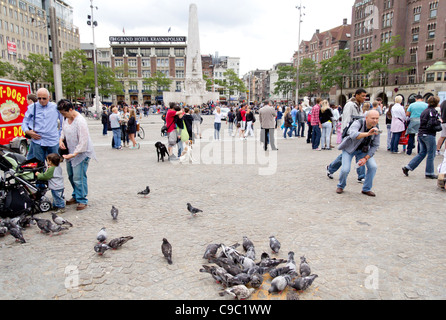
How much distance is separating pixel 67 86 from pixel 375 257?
59.4 metres

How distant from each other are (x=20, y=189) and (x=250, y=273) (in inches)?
179

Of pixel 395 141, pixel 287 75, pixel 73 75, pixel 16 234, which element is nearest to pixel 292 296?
pixel 16 234

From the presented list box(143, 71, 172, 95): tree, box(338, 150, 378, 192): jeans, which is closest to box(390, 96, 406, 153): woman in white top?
box(338, 150, 378, 192): jeans

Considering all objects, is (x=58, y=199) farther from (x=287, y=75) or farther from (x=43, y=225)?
(x=287, y=75)

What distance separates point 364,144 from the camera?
6629mm

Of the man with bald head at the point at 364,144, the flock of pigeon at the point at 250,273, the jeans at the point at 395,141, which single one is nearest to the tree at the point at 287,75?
the jeans at the point at 395,141

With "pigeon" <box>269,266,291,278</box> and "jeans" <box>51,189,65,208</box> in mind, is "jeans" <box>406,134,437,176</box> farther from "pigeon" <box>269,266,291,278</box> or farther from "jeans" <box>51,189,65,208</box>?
"jeans" <box>51,189,65,208</box>

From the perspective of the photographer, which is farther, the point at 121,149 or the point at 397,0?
the point at 397,0

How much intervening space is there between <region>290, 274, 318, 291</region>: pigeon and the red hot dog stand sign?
39.3 feet

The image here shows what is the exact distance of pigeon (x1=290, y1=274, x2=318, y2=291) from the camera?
3.23 m

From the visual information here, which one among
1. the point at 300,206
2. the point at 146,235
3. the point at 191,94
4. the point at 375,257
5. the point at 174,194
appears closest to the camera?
the point at 375,257
